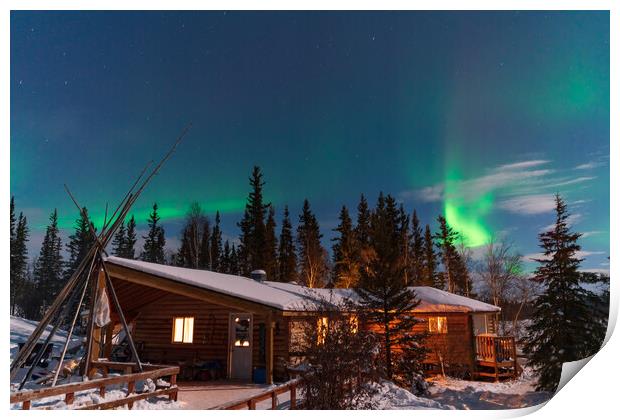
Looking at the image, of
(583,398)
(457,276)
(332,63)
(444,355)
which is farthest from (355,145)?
(457,276)

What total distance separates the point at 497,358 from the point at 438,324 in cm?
203

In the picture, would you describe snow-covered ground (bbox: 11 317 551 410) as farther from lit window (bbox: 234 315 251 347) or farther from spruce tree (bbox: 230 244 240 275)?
spruce tree (bbox: 230 244 240 275)

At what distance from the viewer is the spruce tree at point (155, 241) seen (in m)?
30.4

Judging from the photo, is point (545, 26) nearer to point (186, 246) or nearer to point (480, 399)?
point (480, 399)

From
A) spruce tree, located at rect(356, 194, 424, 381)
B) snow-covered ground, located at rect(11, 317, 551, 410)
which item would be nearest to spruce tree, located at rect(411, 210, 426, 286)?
spruce tree, located at rect(356, 194, 424, 381)

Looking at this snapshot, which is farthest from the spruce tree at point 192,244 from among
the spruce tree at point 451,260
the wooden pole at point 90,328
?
the wooden pole at point 90,328

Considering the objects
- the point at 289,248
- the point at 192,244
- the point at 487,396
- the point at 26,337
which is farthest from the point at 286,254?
the point at 487,396

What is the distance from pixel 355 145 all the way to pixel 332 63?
14.9 feet

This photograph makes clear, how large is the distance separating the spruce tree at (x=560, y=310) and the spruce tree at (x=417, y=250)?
56.1 ft

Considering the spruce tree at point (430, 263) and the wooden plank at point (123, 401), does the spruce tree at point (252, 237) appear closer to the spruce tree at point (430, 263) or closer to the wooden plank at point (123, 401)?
the spruce tree at point (430, 263)

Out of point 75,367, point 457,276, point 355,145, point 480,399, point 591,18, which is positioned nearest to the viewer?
point 591,18

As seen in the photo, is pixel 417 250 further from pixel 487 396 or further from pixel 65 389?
pixel 65 389

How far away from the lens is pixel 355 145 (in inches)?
680

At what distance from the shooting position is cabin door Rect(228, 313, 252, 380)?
39.4 feet
